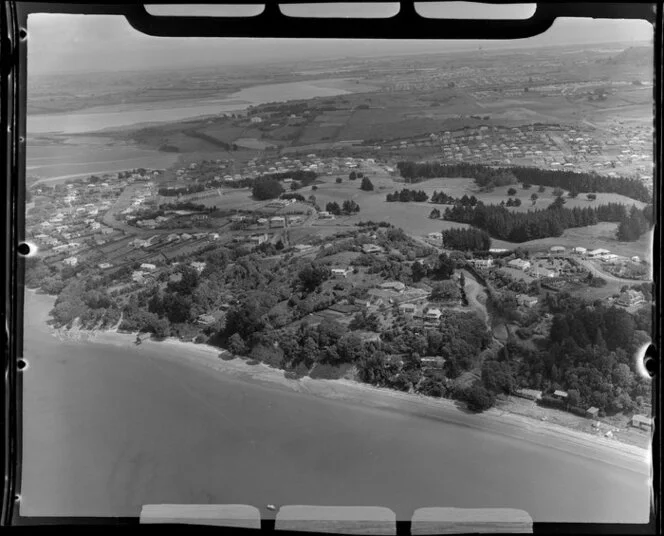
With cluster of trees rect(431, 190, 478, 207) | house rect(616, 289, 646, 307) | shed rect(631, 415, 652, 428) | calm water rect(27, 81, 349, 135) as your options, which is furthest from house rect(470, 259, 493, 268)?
calm water rect(27, 81, 349, 135)

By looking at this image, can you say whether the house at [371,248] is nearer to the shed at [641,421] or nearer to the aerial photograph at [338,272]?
the aerial photograph at [338,272]

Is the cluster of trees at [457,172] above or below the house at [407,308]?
above

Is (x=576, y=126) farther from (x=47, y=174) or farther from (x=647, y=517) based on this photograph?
(x=47, y=174)

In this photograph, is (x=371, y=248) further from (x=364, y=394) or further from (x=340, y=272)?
(x=364, y=394)

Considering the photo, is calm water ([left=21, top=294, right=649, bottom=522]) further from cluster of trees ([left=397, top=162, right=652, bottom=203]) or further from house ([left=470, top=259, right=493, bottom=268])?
cluster of trees ([left=397, top=162, right=652, bottom=203])

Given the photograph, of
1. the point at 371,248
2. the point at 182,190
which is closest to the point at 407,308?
the point at 371,248

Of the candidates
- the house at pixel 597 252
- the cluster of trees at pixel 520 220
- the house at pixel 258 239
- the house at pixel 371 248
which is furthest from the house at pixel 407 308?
the house at pixel 597 252

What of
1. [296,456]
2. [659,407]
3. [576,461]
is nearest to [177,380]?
[296,456]
